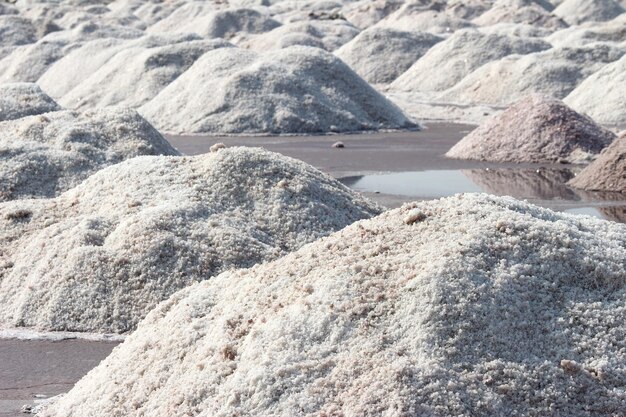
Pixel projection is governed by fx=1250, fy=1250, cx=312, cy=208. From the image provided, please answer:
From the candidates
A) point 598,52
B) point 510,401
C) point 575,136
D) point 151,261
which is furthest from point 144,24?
point 510,401

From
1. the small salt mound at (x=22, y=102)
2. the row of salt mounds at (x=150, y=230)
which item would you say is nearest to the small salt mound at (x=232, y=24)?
the small salt mound at (x=22, y=102)

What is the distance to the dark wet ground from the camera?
708 cm

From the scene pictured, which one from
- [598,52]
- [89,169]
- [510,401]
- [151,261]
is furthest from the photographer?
[598,52]

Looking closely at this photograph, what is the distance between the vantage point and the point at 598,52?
3055cm

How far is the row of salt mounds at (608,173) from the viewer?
14703 millimetres

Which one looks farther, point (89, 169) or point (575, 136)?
point (575, 136)

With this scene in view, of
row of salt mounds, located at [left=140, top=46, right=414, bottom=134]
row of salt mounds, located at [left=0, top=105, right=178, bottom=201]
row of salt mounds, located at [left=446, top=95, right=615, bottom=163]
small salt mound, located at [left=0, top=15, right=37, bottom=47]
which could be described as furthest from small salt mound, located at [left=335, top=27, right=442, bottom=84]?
row of salt mounds, located at [left=0, top=105, right=178, bottom=201]

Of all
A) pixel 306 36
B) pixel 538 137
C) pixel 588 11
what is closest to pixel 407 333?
pixel 538 137

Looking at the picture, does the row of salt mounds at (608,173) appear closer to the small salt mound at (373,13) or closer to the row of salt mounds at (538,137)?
the row of salt mounds at (538,137)

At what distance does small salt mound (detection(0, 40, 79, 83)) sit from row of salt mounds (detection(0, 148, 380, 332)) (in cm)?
2495

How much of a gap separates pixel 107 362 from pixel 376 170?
1131 centimetres

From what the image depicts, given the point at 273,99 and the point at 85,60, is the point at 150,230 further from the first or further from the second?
the point at 85,60

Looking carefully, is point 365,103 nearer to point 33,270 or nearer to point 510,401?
point 33,270

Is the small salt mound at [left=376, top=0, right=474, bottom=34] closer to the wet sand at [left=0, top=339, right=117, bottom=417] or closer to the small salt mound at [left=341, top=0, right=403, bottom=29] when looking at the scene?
the small salt mound at [left=341, top=0, right=403, bottom=29]
